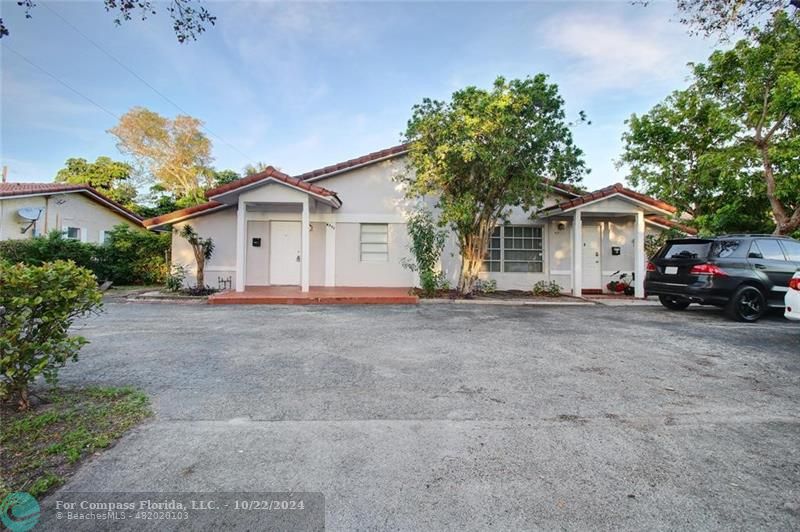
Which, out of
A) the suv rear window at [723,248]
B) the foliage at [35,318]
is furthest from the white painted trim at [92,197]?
the suv rear window at [723,248]

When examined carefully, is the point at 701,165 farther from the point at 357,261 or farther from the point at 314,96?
the point at 314,96

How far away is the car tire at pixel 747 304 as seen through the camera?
25.2 feet

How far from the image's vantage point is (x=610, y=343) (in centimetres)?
589

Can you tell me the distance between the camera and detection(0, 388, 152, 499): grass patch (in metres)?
2.29

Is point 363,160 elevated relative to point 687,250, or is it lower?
elevated

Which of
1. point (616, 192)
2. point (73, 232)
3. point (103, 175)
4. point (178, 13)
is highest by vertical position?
point (103, 175)

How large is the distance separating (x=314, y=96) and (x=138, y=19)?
12.7 metres

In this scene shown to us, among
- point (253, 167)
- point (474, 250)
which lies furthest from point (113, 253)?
point (253, 167)

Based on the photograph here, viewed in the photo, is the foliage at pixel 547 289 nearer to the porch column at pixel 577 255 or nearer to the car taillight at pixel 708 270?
the porch column at pixel 577 255

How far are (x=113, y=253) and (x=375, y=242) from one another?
10.9 metres

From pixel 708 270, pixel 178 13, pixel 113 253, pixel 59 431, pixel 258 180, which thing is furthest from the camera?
pixel 113 253

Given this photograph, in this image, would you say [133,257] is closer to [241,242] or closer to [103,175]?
[241,242]

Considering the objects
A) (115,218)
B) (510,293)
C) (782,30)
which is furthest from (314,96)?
(782,30)

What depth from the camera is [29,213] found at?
15.6 m
